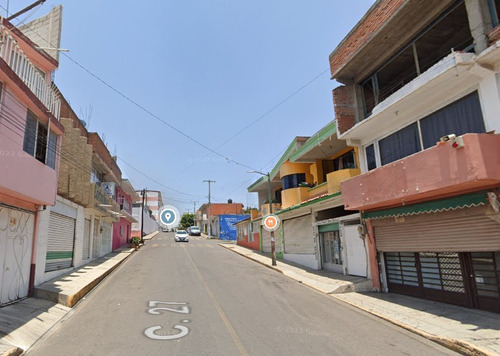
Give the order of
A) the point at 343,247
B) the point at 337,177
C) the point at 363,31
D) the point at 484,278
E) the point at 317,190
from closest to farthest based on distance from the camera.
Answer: the point at 484,278 → the point at 363,31 → the point at 343,247 → the point at 337,177 → the point at 317,190

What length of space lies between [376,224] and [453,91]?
17.9 feet

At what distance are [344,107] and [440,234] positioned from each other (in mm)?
6418

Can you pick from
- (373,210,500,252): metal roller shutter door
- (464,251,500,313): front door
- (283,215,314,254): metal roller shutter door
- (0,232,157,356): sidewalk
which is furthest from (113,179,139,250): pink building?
(464,251,500,313): front door

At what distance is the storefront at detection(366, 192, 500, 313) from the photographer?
27.5ft

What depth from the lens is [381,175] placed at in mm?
10719

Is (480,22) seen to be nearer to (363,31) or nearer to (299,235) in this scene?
(363,31)

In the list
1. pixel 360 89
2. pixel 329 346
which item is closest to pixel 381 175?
pixel 360 89

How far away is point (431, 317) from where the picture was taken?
8375 millimetres

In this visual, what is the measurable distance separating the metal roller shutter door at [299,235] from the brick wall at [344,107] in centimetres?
738

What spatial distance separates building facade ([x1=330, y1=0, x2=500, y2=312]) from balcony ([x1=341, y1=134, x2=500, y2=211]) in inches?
1.0

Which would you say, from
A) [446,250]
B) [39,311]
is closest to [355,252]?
[446,250]

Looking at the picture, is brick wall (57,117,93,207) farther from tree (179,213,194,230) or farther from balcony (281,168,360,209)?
tree (179,213,194,230)

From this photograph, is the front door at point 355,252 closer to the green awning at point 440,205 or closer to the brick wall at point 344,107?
the green awning at point 440,205

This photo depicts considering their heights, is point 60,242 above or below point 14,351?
above
